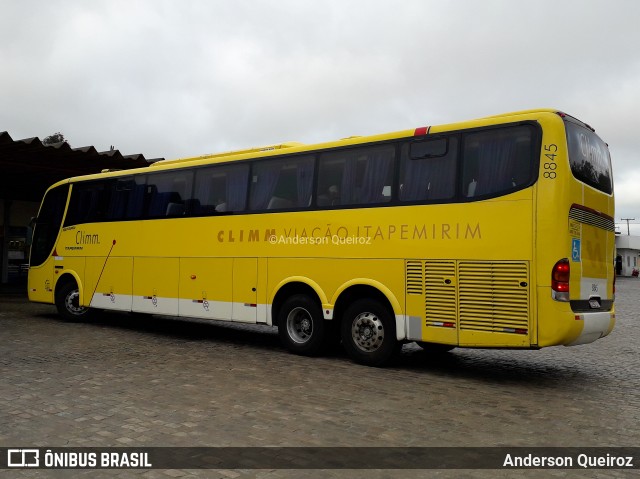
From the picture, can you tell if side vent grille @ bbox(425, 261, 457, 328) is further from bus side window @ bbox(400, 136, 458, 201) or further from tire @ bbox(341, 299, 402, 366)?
bus side window @ bbox(400, 136, 458, 201)

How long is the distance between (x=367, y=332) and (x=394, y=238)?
4.87 feet

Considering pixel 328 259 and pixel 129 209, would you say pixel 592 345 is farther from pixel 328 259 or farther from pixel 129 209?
pixel 129 209

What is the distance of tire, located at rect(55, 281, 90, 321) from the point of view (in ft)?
46.9

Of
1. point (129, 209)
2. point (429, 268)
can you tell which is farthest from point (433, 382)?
point (129, 209)

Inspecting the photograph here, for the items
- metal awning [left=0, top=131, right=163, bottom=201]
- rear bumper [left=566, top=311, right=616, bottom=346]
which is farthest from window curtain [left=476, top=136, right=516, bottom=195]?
metal awning [left=0, top=131, right=163, bottom=201]

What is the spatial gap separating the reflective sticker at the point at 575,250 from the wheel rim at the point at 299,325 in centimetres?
424

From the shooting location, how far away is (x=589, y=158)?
8.15 meters

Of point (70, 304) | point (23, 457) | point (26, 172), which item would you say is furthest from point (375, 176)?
point (26, 172)

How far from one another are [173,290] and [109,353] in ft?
7.72

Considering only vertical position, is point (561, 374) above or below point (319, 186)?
below

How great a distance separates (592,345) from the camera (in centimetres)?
1245

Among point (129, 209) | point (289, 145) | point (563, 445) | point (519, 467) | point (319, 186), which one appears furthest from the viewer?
point (129, 209)

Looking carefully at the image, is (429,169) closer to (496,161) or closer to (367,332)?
(496,161)

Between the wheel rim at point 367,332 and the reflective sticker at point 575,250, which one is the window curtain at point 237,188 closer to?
the wheel rim at point 367,332
